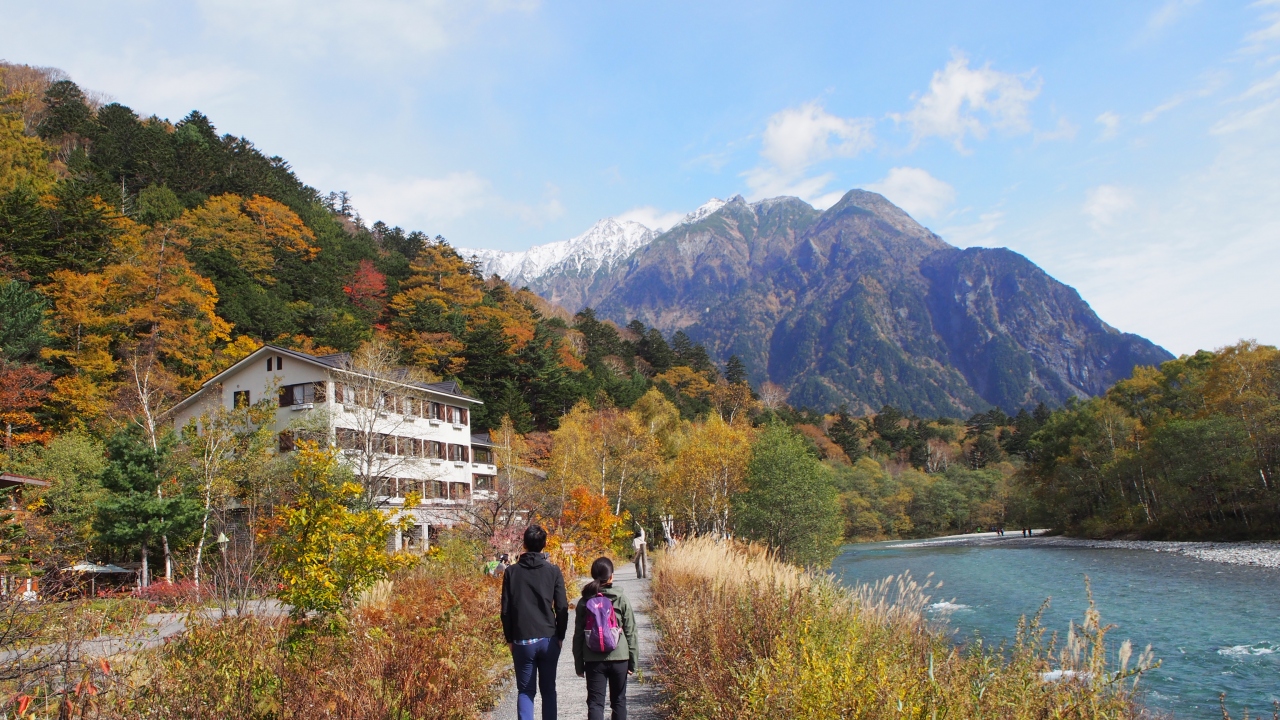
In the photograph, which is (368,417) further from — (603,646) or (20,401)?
(603,646)

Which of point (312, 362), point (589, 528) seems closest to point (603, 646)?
point (589, 528)

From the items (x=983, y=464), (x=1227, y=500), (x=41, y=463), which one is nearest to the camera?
(x=41, y=463)

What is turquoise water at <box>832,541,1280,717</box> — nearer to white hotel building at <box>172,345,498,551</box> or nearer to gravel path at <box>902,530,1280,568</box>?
gravel path at <box>902,530,1280,568</box>

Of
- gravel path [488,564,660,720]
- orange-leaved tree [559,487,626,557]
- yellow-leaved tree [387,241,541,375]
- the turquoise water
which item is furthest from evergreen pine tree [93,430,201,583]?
yellow-leaved tree [387,241,541,375]

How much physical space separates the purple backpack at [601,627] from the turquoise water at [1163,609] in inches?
198

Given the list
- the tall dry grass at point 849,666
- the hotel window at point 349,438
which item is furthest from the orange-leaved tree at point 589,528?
the tall dry grass at point 849,666

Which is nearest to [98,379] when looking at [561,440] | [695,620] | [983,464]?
[561,440]

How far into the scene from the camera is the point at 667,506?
43312 millimetres

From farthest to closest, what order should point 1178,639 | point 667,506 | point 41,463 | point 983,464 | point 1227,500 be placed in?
point 983,464
point 1227,500
point 667,506
point 41,463
point 1178,639

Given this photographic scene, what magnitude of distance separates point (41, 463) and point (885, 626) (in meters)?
29.2

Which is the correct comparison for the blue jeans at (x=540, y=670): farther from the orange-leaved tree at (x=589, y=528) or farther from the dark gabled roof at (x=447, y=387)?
the dark gabled roof at (x=447, y=387)

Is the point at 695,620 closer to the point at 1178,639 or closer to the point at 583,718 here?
the point at 583,718

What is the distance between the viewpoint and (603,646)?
614cm

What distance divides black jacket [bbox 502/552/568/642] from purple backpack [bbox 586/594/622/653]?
0.21 metres
